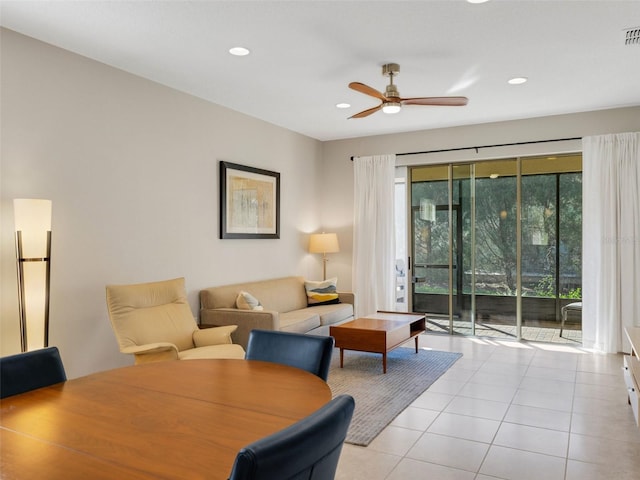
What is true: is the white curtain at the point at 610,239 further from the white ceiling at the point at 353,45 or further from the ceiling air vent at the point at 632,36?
the ceiling air vent at the point at 632,36

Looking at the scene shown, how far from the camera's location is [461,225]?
20.9 feet

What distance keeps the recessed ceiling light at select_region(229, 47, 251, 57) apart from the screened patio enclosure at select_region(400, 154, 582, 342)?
3515 millimetres

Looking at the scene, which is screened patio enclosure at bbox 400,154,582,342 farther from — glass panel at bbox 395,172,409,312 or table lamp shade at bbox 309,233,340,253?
table lamp shade at bbox 309,233,340,253

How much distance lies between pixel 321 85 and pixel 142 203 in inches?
77.2

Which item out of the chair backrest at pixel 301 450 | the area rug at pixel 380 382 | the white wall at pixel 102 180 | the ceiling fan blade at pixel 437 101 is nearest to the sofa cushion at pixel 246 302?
the white wall at pixel 102 180

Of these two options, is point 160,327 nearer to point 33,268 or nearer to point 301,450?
point 33,268

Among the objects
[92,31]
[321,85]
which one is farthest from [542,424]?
[92,31]

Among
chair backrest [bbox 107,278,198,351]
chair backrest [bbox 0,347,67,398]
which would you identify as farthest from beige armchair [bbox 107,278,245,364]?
chair backrest [bbox 0,347,67,398]

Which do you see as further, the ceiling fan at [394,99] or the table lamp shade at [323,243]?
the table lamp shade at [323,243]

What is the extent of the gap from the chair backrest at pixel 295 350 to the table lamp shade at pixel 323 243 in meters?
4.26

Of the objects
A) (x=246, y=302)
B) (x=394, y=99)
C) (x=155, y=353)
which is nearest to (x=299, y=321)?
(x=246, y=302)

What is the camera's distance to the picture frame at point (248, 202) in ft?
→ 17.0

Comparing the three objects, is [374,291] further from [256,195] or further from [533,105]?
[533,105]

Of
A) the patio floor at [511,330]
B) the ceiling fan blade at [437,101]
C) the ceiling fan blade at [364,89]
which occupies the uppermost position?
the ceiling fan blade at [364,89]
